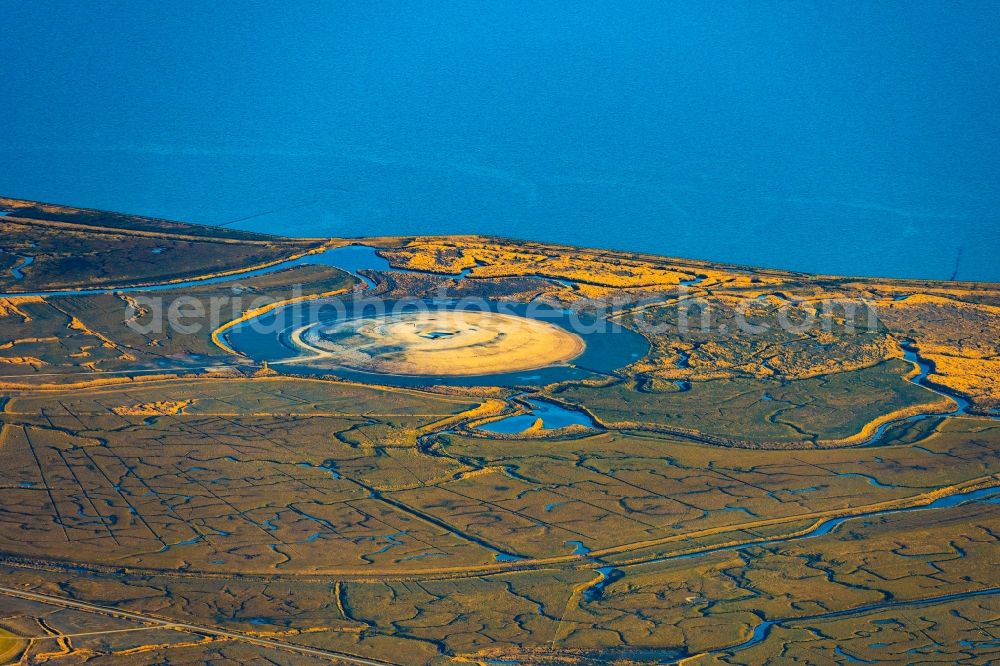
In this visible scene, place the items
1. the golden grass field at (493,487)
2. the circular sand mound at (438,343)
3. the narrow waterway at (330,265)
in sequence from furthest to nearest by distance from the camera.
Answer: the narrow waterway at (330,265) → the circular sand mound at (438,343) → the golden grass field at (493,487)

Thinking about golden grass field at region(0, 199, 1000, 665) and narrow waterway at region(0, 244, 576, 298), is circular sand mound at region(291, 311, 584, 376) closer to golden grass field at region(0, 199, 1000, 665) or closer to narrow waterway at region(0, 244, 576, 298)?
golden grass field at region(0, 199, 1000, 665)

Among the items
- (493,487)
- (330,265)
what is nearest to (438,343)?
(330,265)

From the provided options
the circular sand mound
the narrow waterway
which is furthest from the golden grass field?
the narrow waterway

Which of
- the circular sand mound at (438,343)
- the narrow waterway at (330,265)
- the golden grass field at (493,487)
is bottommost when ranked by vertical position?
the golden grass field at (493,487)

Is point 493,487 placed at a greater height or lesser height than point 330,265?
lesser

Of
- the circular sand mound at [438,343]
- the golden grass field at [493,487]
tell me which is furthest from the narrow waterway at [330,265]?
the circular sand mound at [438,343]

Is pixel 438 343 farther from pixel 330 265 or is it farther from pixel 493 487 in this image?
pixel 493 487

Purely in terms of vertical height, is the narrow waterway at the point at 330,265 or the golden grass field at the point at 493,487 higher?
the narrow waterway at the point at 330,265

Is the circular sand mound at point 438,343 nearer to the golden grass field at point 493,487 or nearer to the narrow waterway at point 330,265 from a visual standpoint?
the golden grass field at point 493,487

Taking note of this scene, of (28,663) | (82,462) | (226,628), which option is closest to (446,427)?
(82,462)
